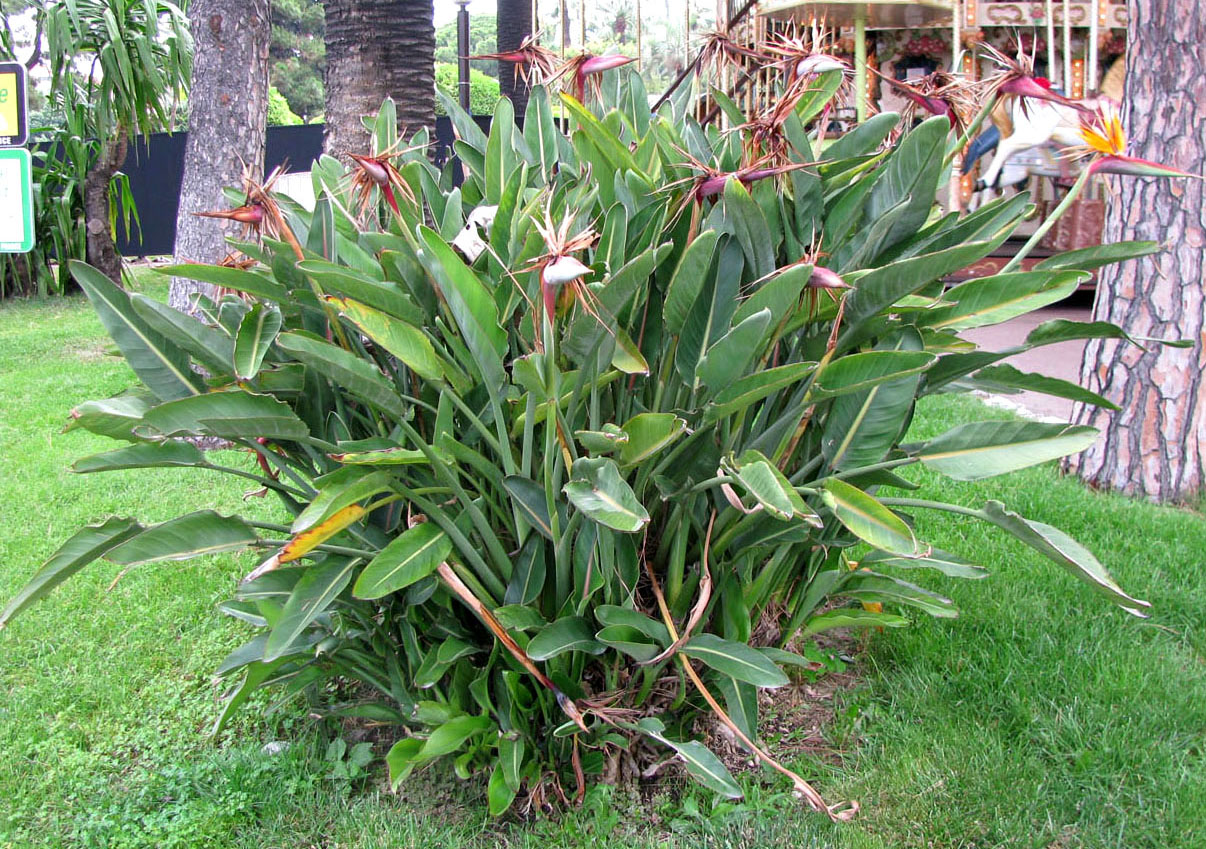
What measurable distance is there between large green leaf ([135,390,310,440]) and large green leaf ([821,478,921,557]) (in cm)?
113

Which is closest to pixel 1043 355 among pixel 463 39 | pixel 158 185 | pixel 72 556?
pixel 72 556

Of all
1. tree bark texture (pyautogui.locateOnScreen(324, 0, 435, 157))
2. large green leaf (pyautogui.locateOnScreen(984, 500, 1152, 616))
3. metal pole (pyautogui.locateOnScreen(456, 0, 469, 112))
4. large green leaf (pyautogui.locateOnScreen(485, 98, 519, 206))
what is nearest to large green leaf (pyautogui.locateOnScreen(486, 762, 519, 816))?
large green leaf (pyautogui.locateOnScreen(984, 500, 1152, 616))

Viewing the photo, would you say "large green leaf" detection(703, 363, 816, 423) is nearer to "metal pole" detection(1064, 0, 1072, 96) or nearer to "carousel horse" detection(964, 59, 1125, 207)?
"carousel horse" detection(964, 59, 1125, 207)

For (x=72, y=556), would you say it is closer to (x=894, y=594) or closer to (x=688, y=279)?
(x=688, y=279)

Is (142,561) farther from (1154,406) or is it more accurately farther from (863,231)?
(1154,406)

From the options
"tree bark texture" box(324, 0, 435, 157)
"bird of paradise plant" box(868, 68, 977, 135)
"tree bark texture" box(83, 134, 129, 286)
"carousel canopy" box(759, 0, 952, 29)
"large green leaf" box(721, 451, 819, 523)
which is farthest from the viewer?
"tree bark texture" box(83, 134, 129, 286)

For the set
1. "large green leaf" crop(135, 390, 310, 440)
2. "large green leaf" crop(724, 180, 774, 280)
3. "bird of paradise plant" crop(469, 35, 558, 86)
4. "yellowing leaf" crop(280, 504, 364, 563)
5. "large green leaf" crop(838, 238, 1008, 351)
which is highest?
"bird of paradise plant" crop(469, 35, 558, 86)

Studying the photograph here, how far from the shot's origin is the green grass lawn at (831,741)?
235 cm

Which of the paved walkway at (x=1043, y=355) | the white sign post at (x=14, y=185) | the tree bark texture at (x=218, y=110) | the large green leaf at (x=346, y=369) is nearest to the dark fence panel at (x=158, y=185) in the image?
the paved walkway at (x=1043, y=355)

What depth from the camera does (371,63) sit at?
5.38m

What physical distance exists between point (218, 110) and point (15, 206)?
222 centimetres

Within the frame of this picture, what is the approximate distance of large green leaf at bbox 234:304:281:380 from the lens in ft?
6.44

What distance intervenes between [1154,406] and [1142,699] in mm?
2243

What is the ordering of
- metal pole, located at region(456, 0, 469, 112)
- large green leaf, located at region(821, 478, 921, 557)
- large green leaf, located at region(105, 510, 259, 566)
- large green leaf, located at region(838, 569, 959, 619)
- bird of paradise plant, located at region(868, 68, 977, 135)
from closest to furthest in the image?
large green leaf, located at region(821, 478, 921, 557) → large green leaf, located at region(105, 510, 259, 566) → bird of paradise plant, located at region(868, 68, 977, 135) → large green leaf, located at region(838, 569, 959, 619) → metal pole, located at region(456, 0, 469, 112)
